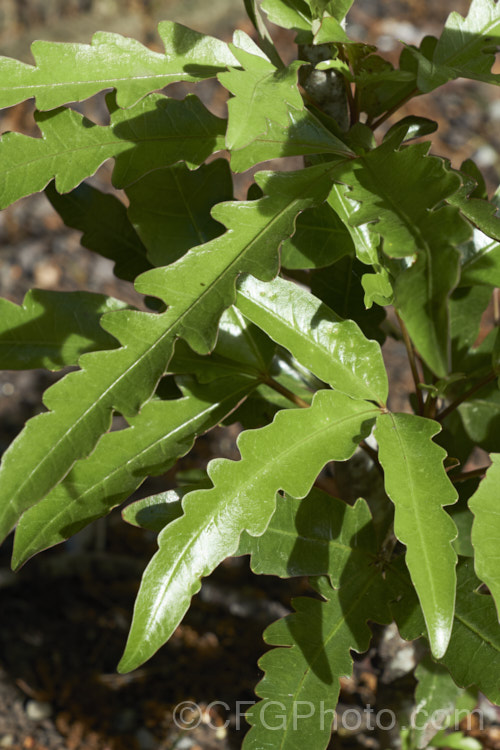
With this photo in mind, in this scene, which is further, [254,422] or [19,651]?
[19,651]

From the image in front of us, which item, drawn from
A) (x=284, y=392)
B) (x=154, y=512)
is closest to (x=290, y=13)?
(x=284, y=392)

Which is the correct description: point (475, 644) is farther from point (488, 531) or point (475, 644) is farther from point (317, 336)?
point (317, 336)

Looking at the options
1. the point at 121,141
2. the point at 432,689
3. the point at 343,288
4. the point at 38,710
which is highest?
the point at 121,141

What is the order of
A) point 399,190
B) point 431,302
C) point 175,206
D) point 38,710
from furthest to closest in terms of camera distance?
point 38,710
point 175,206
point 399,190
point 431,302

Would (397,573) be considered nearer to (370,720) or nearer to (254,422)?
(254,422)

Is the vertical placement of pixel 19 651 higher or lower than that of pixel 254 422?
lower

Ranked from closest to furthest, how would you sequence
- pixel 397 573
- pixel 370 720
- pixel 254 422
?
pixel 397 573
pixel 254 422
pixel 370 720

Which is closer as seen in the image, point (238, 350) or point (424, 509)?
point (424, 509)

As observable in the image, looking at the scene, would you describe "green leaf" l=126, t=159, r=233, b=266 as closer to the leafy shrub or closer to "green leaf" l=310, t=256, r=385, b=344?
the leafy shrub

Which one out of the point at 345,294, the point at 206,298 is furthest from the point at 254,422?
the point at 206,298
